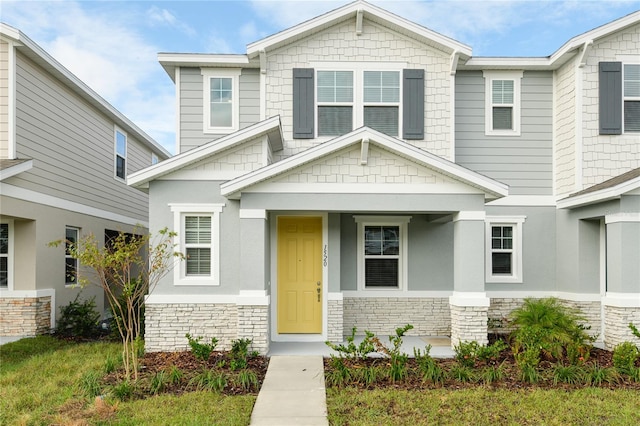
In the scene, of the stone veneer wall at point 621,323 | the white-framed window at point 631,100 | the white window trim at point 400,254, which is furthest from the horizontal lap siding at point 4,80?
the white-framed window at point 631,100

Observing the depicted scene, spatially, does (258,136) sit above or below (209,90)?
below

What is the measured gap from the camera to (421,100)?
390 inches

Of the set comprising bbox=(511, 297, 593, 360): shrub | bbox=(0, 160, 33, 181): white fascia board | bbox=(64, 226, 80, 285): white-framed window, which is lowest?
bbox=(511, 297, 593, 360): shrub

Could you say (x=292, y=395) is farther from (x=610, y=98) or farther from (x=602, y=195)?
(x=610, y=98)

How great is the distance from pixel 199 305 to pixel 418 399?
4.57 metres

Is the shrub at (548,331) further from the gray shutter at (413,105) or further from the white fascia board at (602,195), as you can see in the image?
the gray shutter at (413,105)

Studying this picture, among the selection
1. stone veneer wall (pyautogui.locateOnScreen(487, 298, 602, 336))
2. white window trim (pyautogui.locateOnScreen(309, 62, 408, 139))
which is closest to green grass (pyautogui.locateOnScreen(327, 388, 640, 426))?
stone veneer wall (pyautogui.locateOnScreen(487, 298, 602, 336))

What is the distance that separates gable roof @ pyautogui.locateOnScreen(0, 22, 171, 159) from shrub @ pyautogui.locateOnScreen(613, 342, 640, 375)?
520 inches

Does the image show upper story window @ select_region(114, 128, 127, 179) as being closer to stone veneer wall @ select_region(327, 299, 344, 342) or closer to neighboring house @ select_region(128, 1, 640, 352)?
neighboring house @ select_region(128, 1, 640, 352)

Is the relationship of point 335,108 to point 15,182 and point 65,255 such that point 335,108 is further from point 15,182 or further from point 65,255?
point 65,255

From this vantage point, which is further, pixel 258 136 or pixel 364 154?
pixel 258 136

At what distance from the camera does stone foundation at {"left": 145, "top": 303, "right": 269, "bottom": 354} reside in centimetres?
831

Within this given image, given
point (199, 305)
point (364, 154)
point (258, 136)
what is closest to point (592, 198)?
point (364, 154)

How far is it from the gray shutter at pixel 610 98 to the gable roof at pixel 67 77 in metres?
13.0
